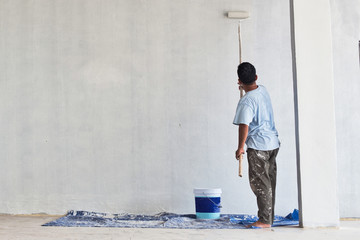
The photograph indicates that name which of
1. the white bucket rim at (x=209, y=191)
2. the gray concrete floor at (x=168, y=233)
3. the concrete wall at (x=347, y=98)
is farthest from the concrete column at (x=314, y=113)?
the concrete wall at (x=347, y=98)

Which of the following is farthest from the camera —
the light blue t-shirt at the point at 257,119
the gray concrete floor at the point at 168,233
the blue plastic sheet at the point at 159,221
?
the blue plastic sheet at the point at 159,221

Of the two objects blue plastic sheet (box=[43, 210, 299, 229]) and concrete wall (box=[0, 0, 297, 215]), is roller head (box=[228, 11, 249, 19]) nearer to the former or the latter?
concrete wall (box=[0, 0, 297, 215])

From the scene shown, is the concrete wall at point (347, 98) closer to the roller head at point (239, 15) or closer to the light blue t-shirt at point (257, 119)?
the roller head at point (239, 15)

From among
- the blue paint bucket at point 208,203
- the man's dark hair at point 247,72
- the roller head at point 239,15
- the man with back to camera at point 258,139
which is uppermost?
the roller head at point 239,15

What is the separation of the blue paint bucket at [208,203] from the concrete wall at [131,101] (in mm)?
384

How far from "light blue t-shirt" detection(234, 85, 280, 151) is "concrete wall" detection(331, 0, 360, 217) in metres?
1.27

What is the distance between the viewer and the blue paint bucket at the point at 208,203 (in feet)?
15.5

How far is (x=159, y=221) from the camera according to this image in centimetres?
464

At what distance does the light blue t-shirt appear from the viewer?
4.15 meters

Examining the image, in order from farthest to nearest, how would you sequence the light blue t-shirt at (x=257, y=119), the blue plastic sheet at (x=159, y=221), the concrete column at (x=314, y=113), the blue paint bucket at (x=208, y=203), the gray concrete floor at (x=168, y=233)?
the blue paint bucket at (x=208, y=203) < the blue plastic sheet at (x=159, y=221) < the light blue t-shirt at (x=257, y=119) < the concrete column at (x=314, y=113) < the gray concrete floor at (x=168, y=233)

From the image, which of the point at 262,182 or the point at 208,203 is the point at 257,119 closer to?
the point at 262,182

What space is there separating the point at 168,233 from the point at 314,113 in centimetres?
153

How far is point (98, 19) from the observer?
529 cm

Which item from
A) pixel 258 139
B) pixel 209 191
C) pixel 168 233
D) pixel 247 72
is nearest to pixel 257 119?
pixel 258 139
